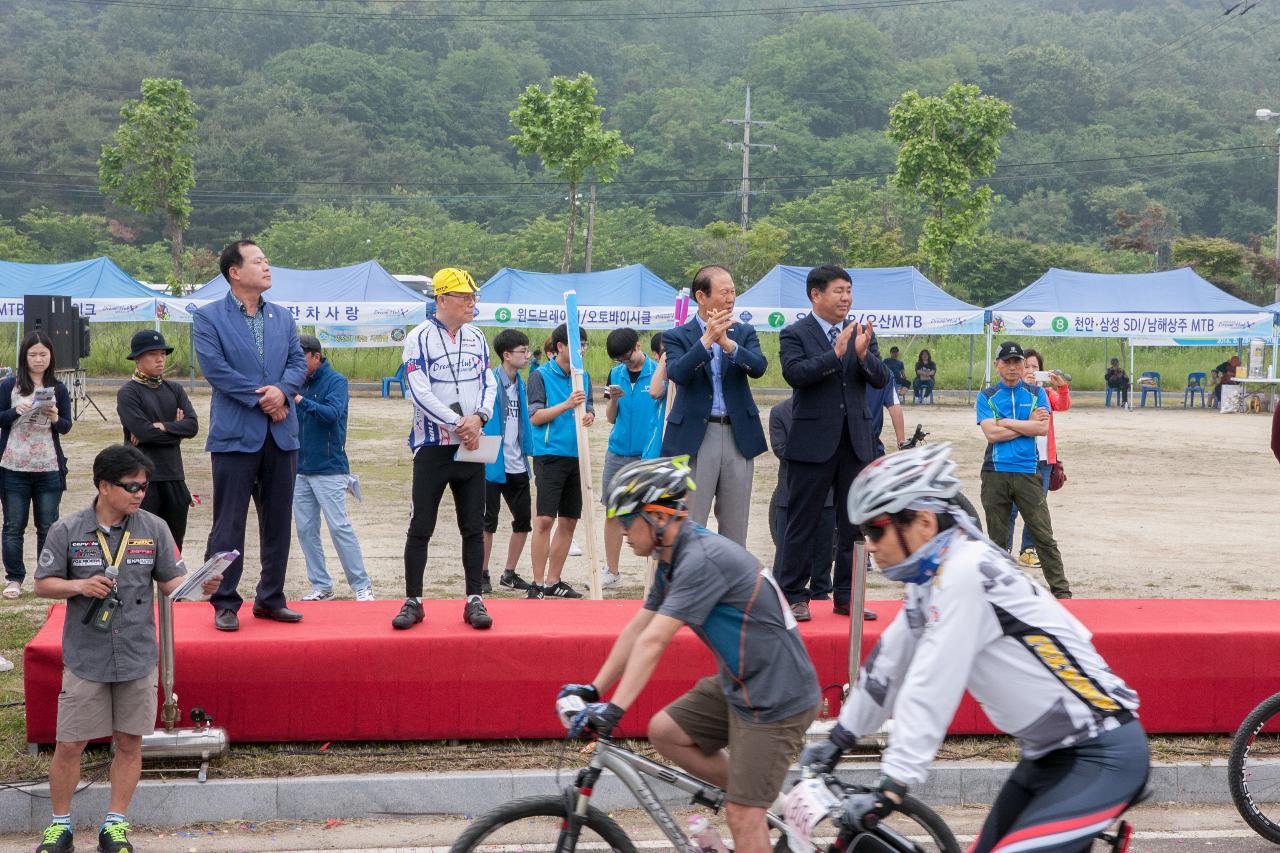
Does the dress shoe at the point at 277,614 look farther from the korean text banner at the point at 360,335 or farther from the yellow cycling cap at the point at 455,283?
the korean text banner at the point at 360,335

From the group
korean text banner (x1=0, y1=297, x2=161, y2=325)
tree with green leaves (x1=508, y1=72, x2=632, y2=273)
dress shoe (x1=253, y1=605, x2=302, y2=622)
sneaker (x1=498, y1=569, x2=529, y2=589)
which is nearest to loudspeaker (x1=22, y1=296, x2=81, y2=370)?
korean text banner (x1=0, y1=297, x2=161, y2=325)

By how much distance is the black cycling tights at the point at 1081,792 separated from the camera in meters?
3.38

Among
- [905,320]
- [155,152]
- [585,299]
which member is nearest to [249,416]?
[905,320]

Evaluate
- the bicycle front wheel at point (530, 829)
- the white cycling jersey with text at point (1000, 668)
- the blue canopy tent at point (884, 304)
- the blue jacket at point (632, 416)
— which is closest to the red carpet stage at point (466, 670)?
the bicycle front wheel at point (530, 829)

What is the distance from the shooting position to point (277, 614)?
6.71m

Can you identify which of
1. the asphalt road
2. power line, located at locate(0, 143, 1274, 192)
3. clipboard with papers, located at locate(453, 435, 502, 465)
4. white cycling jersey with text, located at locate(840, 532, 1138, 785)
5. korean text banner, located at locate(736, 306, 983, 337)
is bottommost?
the asphalt road

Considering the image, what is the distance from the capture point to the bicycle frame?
13.7 feet

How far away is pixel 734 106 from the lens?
94.6m

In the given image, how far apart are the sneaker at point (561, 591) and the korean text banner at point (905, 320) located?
20513 millimetres

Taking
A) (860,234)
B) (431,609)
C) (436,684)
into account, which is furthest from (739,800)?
(860,234)

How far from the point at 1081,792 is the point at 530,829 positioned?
1.74 metres

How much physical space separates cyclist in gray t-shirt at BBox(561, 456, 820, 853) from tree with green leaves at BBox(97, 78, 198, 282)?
4260 cm

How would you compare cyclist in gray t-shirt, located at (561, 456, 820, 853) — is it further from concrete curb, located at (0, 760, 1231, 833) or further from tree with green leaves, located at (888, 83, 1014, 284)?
tree with green leaves, located at (888, 83, 1014, 284)

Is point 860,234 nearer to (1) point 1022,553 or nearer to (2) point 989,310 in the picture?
(2) point 989,310
